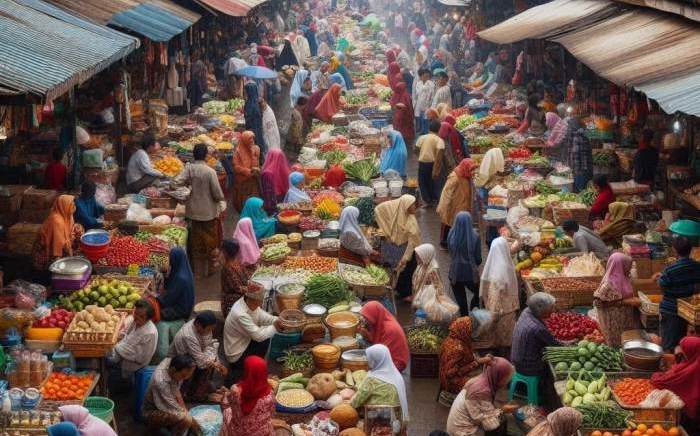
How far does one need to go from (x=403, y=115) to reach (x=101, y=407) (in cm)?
1224

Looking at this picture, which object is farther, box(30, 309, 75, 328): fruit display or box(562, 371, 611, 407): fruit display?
box(30, 309, 75, 328): fruit display

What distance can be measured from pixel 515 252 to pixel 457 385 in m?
2.89

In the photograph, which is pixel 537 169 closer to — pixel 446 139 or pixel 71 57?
pixel 446 139

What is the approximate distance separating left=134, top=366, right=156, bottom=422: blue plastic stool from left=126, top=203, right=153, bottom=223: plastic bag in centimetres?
364

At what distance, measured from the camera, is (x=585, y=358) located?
29.0 feet

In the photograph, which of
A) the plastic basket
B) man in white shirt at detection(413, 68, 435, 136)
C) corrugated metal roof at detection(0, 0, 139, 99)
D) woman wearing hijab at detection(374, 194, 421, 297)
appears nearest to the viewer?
corrugated metal roof at detection(0, 0, 139, 99)

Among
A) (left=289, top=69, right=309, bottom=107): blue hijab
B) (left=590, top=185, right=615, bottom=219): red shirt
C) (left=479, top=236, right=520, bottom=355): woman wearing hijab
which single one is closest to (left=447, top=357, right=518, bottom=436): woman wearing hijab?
(left=479, top=236, right=520, bottom=355): woman wearing hijab

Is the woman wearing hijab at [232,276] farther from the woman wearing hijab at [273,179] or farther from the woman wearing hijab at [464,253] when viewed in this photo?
the woman wearing hijab at [273,179]

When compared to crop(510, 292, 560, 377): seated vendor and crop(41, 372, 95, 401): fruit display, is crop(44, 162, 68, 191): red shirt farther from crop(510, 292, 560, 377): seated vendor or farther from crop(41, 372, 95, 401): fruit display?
crop(510, 292, 560, 377): seated vendor

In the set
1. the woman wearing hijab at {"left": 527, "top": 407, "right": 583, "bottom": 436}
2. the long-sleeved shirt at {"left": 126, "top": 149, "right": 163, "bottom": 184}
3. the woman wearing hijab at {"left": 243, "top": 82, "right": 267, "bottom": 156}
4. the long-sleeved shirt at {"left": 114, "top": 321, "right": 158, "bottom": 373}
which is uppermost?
the woman wearing hijab at {"left": 243, "top": 82, "right": 267, "bottom": 156}

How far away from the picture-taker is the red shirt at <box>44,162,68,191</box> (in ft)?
41.2

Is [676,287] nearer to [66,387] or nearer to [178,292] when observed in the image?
[178,292]

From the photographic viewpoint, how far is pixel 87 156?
533 inches

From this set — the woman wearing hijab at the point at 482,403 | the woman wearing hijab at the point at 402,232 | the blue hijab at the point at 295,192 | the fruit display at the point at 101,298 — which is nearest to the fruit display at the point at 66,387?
the fruit display at the point at 101,298
